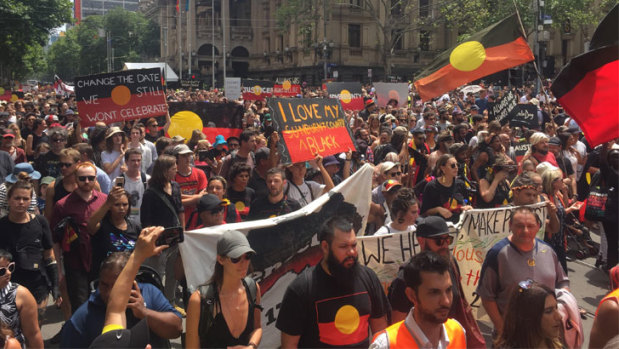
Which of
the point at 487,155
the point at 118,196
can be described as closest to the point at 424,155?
the point at 487,155

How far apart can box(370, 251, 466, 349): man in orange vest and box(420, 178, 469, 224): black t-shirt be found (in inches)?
123

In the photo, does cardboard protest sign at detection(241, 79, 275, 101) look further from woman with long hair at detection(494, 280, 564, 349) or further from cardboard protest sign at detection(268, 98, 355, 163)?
woman with long hair at detection(494, 280, 564, 349)

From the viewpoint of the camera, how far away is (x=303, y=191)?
6.50 meters

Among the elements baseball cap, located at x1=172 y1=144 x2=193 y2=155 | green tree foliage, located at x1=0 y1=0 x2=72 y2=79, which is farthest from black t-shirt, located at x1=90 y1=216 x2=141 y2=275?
green tree foliage, located at x1=0 y1=0 x2=72 y2=79

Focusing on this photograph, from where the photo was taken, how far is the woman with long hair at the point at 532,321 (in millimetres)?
3039

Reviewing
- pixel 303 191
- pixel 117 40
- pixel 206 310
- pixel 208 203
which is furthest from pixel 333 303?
pixel 117 40

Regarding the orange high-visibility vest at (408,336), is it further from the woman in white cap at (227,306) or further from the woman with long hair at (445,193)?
the woman with long hair at (445,193)

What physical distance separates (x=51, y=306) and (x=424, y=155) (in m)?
5.08

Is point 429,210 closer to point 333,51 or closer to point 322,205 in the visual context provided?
point 322,205

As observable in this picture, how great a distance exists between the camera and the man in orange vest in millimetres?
3055

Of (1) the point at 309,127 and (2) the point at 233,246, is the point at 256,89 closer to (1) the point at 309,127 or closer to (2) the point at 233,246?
(1) the point at 309,127

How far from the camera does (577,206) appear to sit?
6977 millimetres

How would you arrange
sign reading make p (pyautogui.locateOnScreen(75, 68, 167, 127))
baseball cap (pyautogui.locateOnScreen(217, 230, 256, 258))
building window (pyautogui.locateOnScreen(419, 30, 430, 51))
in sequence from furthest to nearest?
building window (pyautogui.locateOnScreen(419, 30, 430, 51)) → sign reading make p (pyautogui.locateOnScreen(75, 68, 167, 127)) → baseball cap (pyautogui.locateOnScreen(217, 230, 256, 258))

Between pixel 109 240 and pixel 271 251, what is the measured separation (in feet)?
4.47
